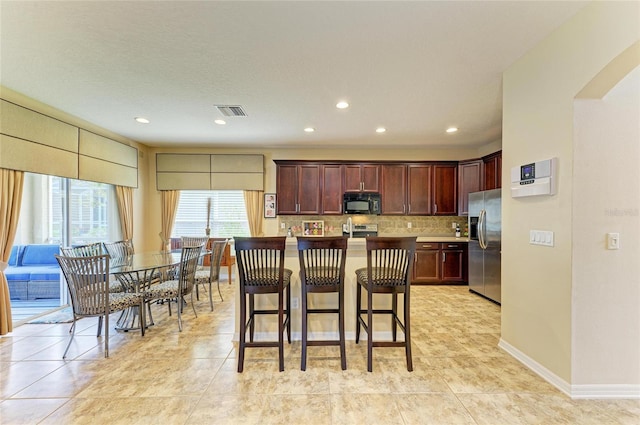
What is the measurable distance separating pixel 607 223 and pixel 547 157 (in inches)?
24.2

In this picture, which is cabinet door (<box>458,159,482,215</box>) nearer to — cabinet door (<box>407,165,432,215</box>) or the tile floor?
cabinet door (<box>407,165,432,215</box>)

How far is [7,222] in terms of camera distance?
3150mm

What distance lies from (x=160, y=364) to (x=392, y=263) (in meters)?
2.25

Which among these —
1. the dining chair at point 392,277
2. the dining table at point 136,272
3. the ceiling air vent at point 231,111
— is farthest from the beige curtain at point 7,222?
the dining chair at point 392,277

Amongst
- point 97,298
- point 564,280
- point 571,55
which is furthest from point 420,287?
point 97,298

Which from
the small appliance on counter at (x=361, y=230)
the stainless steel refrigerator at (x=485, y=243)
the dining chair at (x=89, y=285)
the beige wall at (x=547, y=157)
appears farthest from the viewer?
the small appliance on counter at (x=361, y=230)

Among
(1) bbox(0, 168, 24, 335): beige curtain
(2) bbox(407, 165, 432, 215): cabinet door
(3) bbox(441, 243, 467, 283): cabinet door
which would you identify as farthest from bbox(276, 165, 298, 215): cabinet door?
(1) bbox(0, 168, 24, 335): beige curtain

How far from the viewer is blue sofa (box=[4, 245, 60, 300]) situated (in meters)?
3.67

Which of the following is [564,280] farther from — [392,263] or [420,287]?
[420,287]

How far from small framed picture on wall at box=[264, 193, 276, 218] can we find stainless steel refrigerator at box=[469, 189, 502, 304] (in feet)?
12.2

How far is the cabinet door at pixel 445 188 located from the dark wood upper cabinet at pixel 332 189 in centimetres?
191

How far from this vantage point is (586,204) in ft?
6.63

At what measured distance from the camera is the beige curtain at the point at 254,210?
19.1 feet

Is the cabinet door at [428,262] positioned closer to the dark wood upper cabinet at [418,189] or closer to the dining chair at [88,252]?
the dark wood upper cabinet at [418,189]
